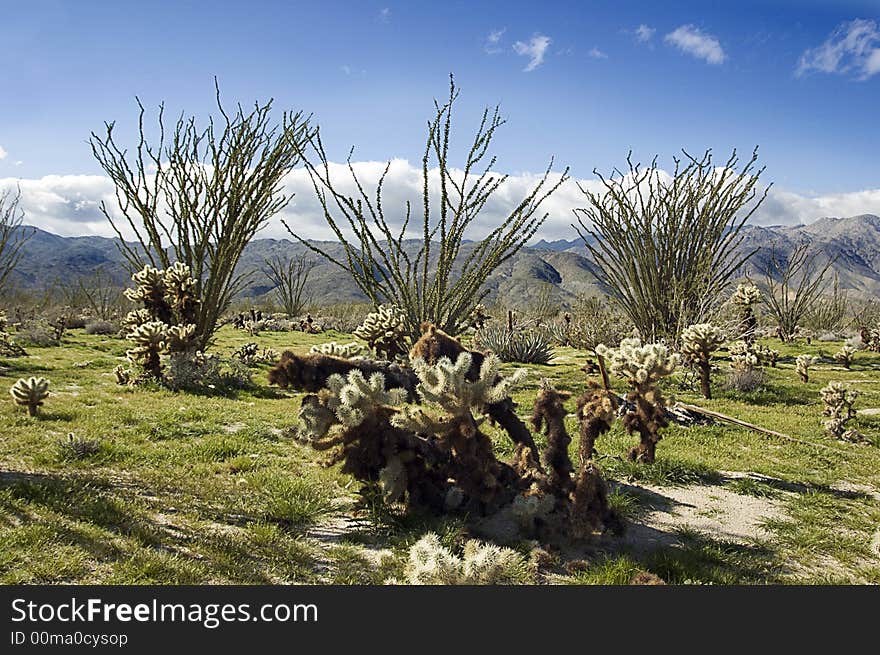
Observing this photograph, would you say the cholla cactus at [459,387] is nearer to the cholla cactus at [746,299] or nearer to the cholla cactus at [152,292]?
the cholla cactus at [152,292]

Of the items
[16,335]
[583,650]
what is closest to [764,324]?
[583,650]

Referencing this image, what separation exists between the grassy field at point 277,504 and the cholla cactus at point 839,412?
0.16 m

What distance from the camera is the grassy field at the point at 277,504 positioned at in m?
2.72

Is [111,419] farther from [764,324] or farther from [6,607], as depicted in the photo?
[764,324]

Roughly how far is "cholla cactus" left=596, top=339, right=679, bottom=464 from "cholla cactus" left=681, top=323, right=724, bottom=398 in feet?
13.4

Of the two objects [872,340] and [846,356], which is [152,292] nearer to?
[846,356]

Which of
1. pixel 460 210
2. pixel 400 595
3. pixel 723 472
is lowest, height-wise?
pixel 723 472

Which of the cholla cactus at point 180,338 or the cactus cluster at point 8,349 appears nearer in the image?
the cholla cactus at point 180,338

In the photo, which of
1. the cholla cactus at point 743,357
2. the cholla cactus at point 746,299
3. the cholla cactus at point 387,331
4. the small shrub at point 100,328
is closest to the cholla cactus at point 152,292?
the cholla cactus at point 387,331

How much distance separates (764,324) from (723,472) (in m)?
24.6

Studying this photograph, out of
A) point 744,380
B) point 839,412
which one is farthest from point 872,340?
point 839,412

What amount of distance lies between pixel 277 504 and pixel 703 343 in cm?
663

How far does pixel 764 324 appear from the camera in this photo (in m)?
25.3

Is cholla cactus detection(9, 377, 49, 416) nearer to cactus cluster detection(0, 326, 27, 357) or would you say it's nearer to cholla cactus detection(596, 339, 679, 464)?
cholla cactus detection(596, 339, 679, 464)
